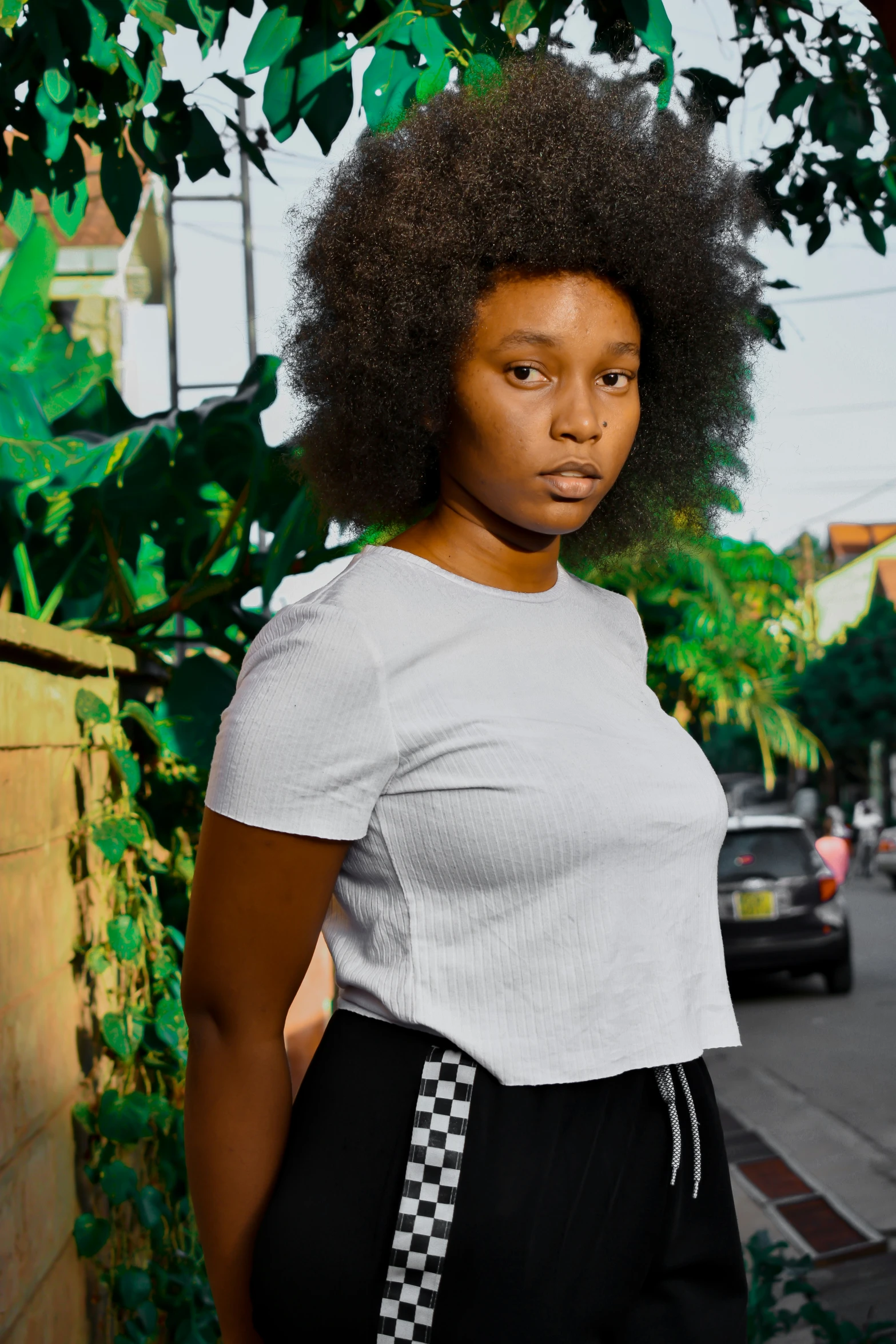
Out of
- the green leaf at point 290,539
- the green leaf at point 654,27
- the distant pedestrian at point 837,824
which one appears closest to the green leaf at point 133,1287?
the green leaf at point 290,539

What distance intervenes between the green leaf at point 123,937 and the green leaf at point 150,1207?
44 centimetres

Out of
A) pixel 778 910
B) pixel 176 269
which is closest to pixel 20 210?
pixel 176 269

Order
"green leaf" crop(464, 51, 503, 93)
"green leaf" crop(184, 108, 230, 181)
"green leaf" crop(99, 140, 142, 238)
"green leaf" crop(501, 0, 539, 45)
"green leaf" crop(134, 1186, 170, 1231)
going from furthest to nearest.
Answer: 1. "green leaf" crop(134, 1186, 170, 1231)
2. "green leaf" crop(184, 108, 230, 181)
3. "green leaf" crop(99, 140, 142, 238)
4. "green leaf" crop(501, 0, 539, 45)
5. "green leaf" crop(464, 51, 503, 93)

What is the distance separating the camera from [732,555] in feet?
20.6

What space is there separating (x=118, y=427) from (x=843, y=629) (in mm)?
45466

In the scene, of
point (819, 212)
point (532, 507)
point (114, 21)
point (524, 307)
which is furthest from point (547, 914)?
point (819, 212)

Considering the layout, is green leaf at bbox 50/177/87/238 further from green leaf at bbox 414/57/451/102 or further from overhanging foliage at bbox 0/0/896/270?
green leaf at bbox 414/57/451/102

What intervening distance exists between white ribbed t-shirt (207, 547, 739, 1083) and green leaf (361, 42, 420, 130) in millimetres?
896

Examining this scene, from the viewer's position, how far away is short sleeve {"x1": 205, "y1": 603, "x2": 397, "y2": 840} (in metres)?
1.14

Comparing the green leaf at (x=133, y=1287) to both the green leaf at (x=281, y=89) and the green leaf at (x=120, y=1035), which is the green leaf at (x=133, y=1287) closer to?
the green leaf at (x=120, y=1035)

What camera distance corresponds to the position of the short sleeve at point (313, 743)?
3.73 ft

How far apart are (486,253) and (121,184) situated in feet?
4.49

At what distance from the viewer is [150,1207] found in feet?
8.80

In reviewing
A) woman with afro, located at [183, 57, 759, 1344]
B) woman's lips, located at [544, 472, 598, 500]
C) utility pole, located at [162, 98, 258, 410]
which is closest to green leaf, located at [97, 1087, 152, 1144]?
woman with afro, located at [183, 57, 759, 1344]
